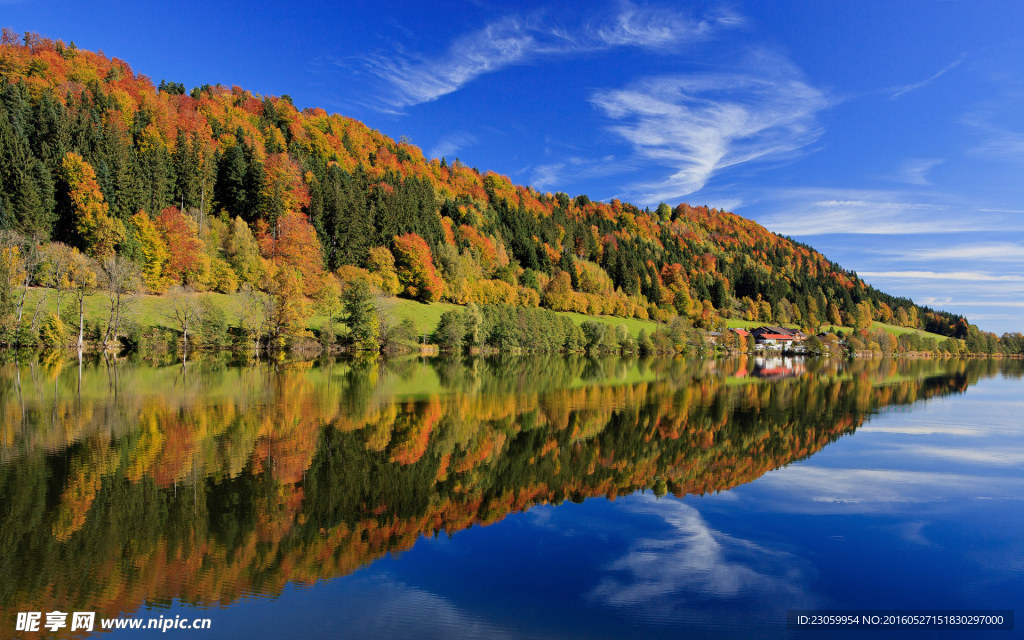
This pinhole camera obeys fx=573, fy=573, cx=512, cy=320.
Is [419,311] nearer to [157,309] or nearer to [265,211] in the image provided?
[265,211]

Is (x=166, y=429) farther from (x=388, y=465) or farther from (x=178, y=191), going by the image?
(x=178, y=191)

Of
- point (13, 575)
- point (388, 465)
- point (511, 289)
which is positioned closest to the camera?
point (13, 575)

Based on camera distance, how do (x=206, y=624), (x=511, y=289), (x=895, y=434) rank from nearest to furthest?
(x=206, y=624), (x=895, y=434), (x=511, y=289)

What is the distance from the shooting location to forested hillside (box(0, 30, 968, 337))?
6838 cm

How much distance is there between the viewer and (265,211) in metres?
90.1

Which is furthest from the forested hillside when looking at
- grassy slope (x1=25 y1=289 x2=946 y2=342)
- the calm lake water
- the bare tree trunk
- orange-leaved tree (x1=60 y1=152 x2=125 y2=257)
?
the calm lake water

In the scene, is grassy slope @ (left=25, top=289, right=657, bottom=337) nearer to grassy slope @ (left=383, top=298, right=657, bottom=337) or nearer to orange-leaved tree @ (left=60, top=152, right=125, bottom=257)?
grassy slope @ (left=383, top=298, right=657, bottom=337)

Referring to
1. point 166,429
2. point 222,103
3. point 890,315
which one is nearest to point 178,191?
point 222,103

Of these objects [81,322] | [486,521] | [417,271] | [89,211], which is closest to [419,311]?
[417,271]

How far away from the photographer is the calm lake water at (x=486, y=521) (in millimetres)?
7500

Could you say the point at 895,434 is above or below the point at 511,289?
below

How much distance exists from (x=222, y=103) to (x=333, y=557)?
129607mm

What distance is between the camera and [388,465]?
1405 centimetres

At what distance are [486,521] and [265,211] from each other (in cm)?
9046
